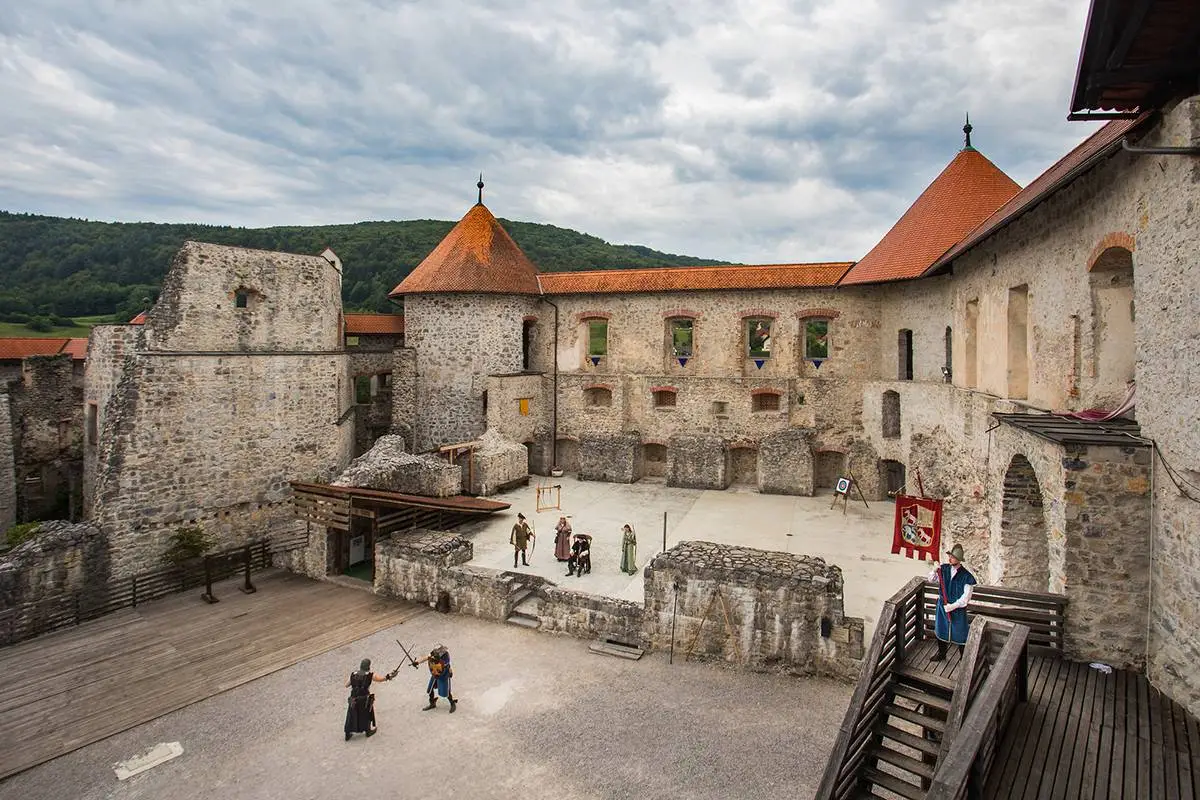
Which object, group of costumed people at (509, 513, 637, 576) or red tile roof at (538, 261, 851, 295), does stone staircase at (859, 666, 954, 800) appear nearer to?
group of costumed people at (509, 513, 637, 576)

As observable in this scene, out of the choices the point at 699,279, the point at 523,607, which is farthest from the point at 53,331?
the point at 523,607

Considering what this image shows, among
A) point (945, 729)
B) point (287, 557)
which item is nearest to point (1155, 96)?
point (945, 729)

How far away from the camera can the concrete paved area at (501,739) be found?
20.2ft

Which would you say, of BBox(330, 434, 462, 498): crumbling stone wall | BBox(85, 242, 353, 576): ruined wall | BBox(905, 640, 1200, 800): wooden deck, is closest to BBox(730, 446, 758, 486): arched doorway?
BBox(330, 434, 462, 498): crumbling stone wall

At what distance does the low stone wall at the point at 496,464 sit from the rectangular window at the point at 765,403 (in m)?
6.89

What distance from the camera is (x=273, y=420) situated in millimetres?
13742

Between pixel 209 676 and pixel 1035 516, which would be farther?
pixel 209 676

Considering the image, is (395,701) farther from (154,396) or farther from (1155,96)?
(1155,96)

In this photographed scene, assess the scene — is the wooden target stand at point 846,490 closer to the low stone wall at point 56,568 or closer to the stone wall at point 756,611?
the stone wall at point 756,611

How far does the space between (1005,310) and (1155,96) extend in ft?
15.5

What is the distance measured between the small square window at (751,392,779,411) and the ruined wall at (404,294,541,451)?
24.3 ft

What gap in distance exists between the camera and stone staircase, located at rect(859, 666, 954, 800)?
14.6 ft

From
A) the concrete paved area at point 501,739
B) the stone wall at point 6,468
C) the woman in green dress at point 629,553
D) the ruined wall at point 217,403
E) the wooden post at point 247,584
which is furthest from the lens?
the stone wall at point 6,468

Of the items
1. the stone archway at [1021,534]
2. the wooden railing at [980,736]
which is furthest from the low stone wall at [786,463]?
the wooden railing at [980,736]
